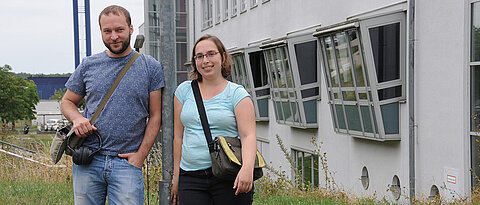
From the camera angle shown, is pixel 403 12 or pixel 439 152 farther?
pixel 403 12

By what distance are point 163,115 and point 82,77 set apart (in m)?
0.61

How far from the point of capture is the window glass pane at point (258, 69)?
2884cm

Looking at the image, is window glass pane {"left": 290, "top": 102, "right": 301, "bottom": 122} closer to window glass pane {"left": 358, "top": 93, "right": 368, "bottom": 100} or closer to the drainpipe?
window glass pane {"left": 358, "top": 93, "right": 368, "bottom": 100}

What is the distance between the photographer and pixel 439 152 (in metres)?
14.7

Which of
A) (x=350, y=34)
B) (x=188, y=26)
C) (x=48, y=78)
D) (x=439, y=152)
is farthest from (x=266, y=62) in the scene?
(x=48, y=78)

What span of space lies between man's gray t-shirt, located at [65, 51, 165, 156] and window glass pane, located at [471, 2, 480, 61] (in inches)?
383

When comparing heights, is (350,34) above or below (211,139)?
above

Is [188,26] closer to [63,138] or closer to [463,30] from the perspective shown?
[463,30]

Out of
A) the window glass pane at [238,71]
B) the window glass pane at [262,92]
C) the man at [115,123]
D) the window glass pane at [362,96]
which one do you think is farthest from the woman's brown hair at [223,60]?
the window glass pane at [238,71]

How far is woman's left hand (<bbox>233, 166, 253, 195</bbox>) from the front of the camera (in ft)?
14.1

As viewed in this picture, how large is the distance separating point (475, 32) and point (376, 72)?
3.56 m

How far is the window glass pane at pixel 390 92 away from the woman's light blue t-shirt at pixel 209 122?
12444 millimetres

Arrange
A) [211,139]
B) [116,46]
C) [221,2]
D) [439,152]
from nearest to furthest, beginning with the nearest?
[211,139] < [116,46] < [439,152] < [221,2]

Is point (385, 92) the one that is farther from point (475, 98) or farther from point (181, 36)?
point (181, 36)
